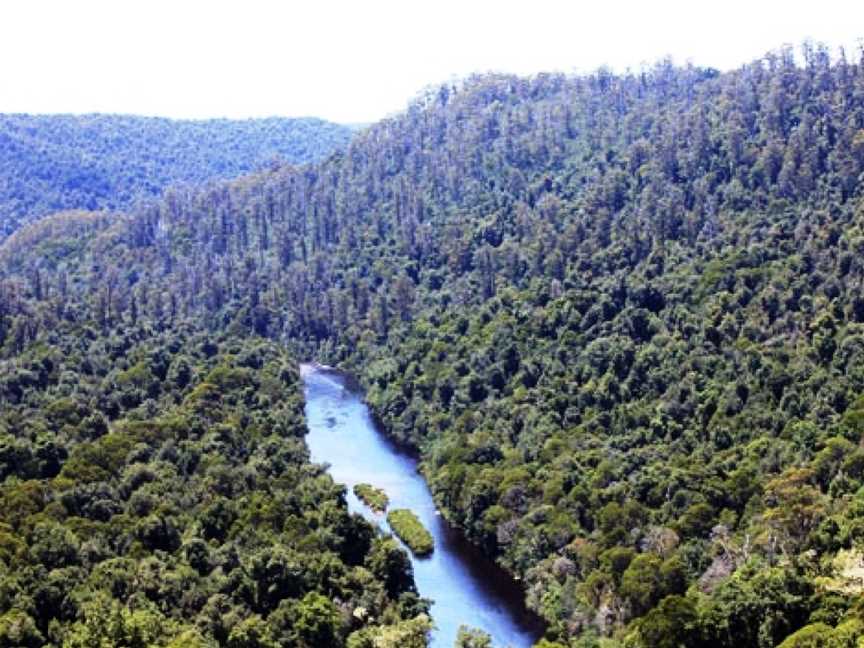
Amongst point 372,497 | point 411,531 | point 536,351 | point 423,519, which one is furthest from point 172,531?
point 536,351

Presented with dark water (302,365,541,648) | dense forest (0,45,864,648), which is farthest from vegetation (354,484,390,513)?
dense forest (0,45,864,648)

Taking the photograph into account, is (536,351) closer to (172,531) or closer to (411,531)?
(411,531)

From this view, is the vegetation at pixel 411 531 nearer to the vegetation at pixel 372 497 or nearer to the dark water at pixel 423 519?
the dark water at pixel 423 519

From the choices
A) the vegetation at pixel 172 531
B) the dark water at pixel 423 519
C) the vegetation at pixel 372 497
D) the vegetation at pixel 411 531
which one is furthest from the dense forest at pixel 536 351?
the vegetation at pixel 372 497

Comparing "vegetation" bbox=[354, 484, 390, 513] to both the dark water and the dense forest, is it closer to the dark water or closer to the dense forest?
the dark water

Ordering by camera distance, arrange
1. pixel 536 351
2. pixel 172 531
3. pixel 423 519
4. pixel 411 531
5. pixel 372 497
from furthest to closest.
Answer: pixel 536 351 → pixel 372 497 → pixel 423 519 → pixel 411 531 → pixel 172 531

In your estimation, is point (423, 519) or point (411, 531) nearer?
point (411, 531)
